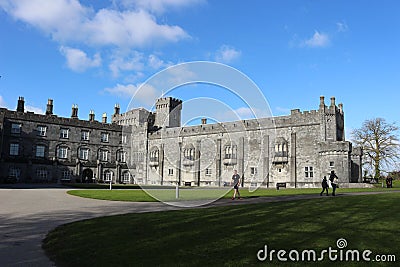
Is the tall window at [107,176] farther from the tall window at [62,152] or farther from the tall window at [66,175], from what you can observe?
the tall window at [62,152]

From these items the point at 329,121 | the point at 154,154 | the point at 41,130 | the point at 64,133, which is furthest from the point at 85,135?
the point at 329,121

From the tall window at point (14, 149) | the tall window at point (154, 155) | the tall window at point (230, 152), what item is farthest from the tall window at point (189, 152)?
the tall window at point (14, 149)

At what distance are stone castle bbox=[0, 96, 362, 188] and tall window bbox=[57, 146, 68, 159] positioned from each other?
0.16 m

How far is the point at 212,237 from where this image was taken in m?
8.41

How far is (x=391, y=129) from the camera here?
51375 mm

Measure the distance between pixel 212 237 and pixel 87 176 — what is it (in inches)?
2044

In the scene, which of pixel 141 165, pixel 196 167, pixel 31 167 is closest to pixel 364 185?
pixel 196 167

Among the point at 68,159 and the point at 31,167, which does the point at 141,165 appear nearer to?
the point at 68,159

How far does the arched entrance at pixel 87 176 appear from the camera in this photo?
5601 cm

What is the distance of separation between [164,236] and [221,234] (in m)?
1.47

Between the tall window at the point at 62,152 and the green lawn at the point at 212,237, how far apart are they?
47.2 m

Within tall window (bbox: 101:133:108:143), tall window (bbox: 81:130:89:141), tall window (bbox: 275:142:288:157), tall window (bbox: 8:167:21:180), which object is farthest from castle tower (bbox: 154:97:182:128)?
tall window (bbox: 275:142:288:157)

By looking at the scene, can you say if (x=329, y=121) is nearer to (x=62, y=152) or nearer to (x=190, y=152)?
(x=190, y=152)

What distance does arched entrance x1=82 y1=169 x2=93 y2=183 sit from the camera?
56.0 meters
